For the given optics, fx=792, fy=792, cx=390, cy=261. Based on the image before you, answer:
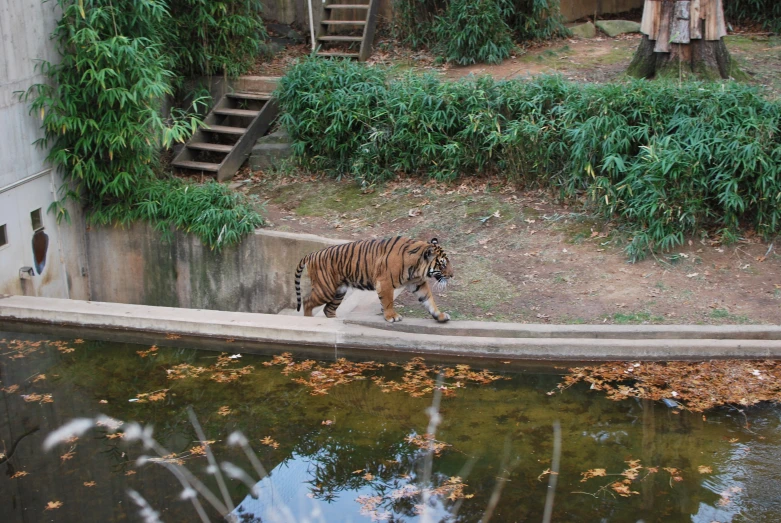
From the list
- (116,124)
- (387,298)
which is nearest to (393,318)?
(387,298)

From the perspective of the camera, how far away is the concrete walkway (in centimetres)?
584

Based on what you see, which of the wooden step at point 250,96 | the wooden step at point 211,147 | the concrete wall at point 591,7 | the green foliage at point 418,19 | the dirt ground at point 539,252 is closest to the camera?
the dirt ground at point 539,252

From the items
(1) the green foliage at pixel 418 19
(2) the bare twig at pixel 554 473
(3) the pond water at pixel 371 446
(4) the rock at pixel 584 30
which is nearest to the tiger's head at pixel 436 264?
(3) the pond water at pixel 371 446

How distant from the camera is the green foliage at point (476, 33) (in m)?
11.2

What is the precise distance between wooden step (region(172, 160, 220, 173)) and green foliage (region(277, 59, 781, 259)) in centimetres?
109

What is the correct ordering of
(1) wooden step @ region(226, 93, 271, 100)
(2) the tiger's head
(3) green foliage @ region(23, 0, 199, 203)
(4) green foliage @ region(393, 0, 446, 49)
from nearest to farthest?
(2) the tiger's head, (3) green foliage @ region(23, 0, 199, 203), (1) wooden step @ region(226, 93, 271, 100), (4) green foliage @ region(393, 0, 446, 49)

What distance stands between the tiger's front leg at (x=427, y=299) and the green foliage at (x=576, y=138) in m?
2.28

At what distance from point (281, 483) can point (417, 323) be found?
6.54ft

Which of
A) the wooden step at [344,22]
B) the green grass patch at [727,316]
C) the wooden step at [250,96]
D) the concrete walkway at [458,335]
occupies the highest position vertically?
the wooden step at [344,22]

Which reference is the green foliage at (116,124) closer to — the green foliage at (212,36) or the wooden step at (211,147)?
the green foliage at (212,36)

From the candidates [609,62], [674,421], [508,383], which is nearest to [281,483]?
[508,383]

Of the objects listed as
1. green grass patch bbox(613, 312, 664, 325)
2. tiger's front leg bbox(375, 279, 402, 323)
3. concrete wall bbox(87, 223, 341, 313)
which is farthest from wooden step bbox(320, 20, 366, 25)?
green grass patch bbox(613, 312, 664, 325)

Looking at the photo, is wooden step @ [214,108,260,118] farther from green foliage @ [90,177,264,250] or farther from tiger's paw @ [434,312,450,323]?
tiger's paw @ [434,312,450,323]

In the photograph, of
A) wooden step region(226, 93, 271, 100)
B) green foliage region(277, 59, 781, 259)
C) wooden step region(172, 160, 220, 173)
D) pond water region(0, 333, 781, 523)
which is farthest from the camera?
wooden step region(226, 93, 271, 100)
